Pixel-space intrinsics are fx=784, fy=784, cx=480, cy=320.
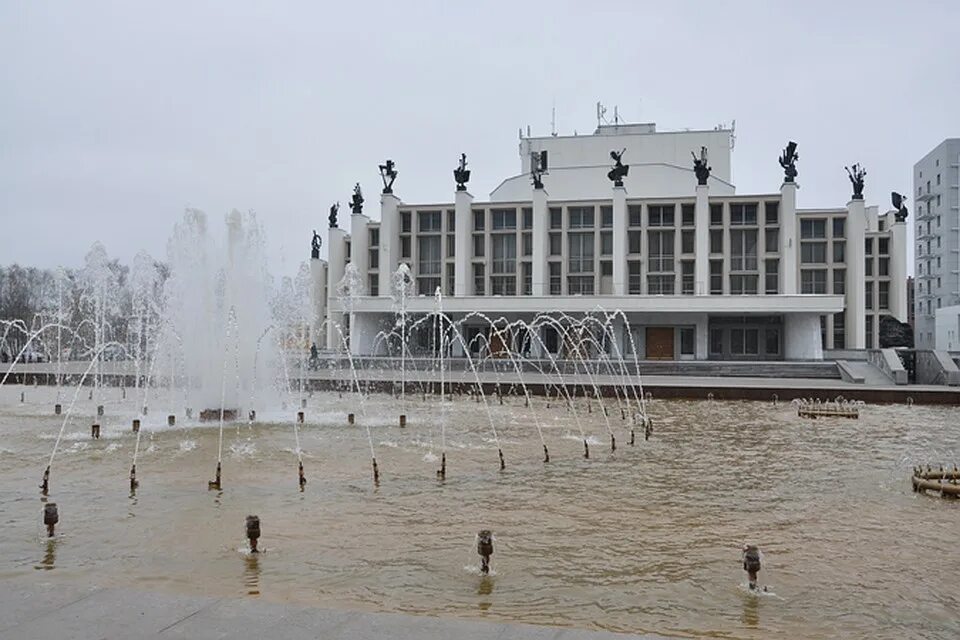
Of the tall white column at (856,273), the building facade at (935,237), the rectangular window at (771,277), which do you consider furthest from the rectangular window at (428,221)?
the building facade at (935,237)

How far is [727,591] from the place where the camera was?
6410 mm

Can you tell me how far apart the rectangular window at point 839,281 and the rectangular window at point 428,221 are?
986 inches

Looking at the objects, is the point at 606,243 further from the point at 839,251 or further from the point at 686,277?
the point at 839,251

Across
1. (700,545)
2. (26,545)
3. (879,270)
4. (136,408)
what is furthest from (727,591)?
(879,270)

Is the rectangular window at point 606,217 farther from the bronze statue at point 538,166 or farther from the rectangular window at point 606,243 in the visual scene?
the bronze statue at point 538,166

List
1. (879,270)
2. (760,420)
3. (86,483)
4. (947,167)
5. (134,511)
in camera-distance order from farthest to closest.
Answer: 1. (947,167)
2. (879,270)
3. (760,420)
4. (86,483)
5. (134,511)

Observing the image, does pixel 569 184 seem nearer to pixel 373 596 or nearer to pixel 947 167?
pixel 947 167

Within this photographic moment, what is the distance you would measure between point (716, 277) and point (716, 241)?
220 centimetres

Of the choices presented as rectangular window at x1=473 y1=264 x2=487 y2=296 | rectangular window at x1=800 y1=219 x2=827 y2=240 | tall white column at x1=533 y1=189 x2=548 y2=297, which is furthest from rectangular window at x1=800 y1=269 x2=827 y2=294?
rectangular window at x1=473 y1=264 x2=487 y2=296

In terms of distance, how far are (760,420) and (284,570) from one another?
15589 mm

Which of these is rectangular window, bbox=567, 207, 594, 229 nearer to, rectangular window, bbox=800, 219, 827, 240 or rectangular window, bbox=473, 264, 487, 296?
rectangular window, bbox=473, 264, 487, 296

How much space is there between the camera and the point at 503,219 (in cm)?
5034

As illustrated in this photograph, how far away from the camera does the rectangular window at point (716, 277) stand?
157 feet

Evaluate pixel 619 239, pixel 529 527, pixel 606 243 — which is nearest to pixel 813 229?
pixel 619 239
